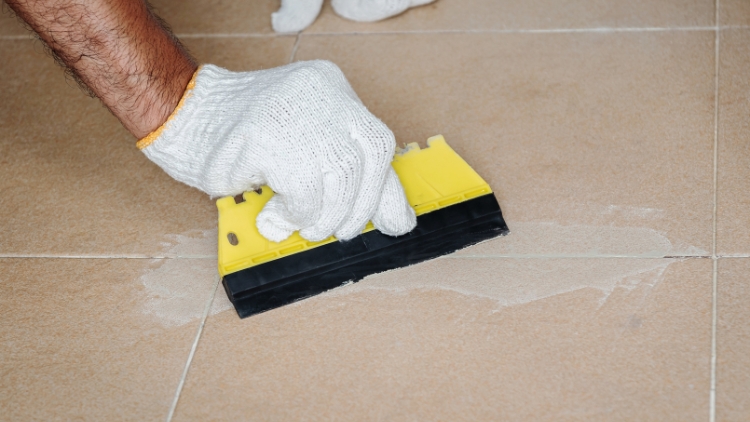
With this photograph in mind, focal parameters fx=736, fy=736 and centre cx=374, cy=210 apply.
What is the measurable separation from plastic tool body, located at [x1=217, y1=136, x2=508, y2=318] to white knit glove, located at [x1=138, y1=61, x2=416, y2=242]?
0.09 ft

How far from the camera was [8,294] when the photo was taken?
1.28 meters

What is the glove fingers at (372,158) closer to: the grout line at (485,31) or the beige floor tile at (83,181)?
the beige floor tile at (83,181)

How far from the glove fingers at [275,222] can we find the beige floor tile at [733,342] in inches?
26.4

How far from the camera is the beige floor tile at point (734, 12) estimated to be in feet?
5.37

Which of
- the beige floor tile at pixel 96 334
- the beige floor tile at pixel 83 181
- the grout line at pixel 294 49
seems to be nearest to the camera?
the beige floor tile at pixel 96 334

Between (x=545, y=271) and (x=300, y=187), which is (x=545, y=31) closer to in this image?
(x=545, y=271)

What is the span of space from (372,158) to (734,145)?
712 millimetres

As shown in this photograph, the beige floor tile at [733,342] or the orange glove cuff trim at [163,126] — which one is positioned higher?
the orange glove cuff trim at [163,126]

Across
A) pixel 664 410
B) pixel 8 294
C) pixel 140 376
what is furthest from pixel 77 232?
pixel 664 410

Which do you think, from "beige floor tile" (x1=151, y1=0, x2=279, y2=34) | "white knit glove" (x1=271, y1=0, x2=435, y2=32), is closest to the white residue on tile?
"white knit glove" (x1=271, y1=0, x2=435, y2=32)

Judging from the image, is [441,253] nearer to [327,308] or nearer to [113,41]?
[327,308]

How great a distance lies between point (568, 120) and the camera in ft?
4.84

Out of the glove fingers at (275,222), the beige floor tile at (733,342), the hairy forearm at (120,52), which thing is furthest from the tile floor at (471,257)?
the hairy forearm at (120,52)

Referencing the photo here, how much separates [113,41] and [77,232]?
0.41 m
